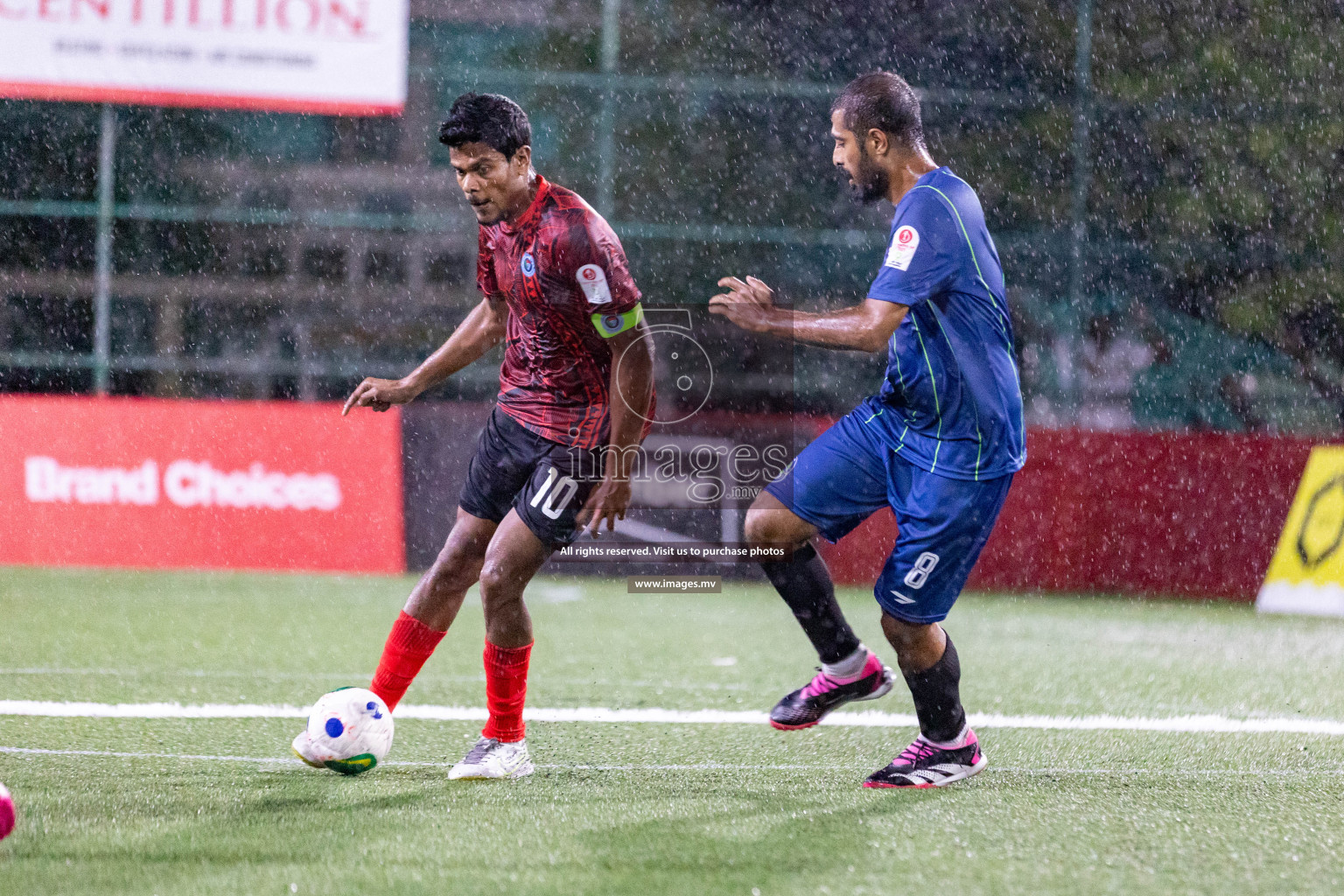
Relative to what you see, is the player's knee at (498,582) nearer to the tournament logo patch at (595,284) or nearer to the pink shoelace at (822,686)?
the tournament logo patch at (595,284)

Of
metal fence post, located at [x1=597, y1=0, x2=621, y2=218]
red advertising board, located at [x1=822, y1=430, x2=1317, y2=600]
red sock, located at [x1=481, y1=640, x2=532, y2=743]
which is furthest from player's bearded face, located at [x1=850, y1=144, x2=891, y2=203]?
metal fence post, located at [x1=597, y1=0, x2=621, y2=218]

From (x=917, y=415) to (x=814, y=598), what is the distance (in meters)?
0.71

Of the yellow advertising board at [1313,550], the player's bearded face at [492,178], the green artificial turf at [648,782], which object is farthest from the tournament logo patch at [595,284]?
the yellow advertising board at [1313,550]

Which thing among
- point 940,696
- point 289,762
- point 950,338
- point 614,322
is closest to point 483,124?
point 614,322

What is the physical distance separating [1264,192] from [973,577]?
18.2ft

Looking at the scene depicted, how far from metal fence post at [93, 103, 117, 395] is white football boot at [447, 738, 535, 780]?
7.90 m

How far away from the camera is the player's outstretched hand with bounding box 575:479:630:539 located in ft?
13.0

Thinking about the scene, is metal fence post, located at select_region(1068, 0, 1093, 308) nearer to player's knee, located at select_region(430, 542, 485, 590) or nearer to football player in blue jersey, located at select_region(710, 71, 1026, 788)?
football player in blue jersey, located at select_region(710, 71, 1026, 788)

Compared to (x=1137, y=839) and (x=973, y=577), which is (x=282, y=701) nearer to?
(x=1137, y=839)

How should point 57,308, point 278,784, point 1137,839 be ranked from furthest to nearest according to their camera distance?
1. point 57,308
2. point 278,784
3. point 1137,839

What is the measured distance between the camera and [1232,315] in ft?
39.8

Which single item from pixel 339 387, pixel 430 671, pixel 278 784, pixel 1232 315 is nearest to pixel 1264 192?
pixel 1232 315

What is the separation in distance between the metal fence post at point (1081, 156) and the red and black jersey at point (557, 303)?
828cm

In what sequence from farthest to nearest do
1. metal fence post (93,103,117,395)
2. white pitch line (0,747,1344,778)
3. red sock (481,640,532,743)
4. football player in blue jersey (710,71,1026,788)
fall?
metal fence post (93,103,117,395), white pitch line (0,747,1344,778), red sock (481,640,532,743), football player in blue jersey (710,71,1026,788)
